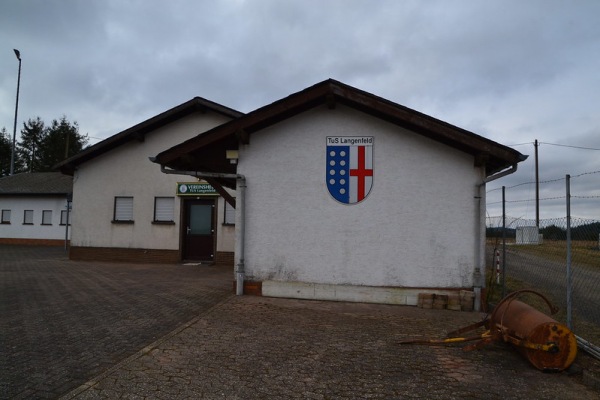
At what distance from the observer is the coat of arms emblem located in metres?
7.50

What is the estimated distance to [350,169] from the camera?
7531 mm

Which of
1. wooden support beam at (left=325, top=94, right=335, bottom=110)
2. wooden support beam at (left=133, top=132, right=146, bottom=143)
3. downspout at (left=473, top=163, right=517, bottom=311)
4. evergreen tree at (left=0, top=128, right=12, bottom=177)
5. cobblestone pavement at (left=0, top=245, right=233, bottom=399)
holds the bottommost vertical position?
cobblestone pavement at (left=0, top=245, right=233, bottom=399)

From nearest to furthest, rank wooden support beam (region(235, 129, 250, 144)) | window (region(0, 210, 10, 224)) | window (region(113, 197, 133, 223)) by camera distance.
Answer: wooden support beam (region(235, 129, 250, 144))
window (region(113, 197, 133, 223))
window (region(0, 210, 10, 224))

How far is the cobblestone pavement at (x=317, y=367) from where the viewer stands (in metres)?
3.64

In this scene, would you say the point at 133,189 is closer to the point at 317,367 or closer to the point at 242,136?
the point at 242,136

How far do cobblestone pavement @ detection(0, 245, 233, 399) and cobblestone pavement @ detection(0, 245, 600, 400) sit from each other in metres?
0.03

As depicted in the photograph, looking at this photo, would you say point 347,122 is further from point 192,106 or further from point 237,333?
point 192,106

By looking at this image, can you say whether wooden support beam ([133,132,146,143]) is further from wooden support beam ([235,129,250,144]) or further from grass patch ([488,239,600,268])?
grass patch ([488,239,600,268])

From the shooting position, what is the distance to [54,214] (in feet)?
76.6

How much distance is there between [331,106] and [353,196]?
71.1 inches

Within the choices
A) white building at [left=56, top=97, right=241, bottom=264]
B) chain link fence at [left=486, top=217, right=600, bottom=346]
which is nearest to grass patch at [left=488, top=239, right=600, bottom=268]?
chain link fence at [left=486, top=217, right=600, bottom=346]

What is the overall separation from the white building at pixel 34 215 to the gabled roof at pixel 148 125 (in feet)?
32.4

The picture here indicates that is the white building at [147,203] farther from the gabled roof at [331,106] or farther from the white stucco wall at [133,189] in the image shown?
the gabled roof at [331,106]

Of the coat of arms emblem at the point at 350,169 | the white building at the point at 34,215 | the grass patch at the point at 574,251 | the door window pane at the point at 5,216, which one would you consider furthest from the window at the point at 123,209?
the door window pane at the point at 5,216
